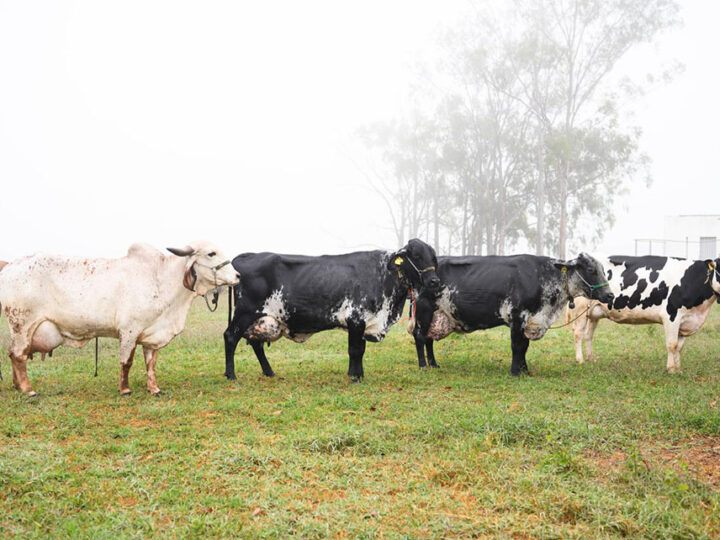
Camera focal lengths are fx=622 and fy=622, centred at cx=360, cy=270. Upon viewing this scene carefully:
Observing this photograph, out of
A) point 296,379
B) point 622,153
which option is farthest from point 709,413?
point 622,153

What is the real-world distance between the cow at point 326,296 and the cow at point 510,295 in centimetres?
95

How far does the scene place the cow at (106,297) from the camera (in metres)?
7.48

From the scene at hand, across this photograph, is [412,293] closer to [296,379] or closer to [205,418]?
[296,379]

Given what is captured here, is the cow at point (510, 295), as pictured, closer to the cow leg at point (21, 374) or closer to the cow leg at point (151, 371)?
the cow leg at point (151, 371)

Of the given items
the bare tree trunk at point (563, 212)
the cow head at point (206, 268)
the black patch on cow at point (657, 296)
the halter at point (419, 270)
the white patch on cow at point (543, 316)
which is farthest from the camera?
the bare tree trunk at point (563, 212)

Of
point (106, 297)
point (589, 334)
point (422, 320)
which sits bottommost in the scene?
point (589, 334)

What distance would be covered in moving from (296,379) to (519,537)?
5.42m

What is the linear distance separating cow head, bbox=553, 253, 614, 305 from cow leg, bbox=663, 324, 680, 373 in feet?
3.53

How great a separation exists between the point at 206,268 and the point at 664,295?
22.6 feet

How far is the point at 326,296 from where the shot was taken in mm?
8852

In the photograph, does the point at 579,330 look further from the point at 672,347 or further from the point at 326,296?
the point at 326,296

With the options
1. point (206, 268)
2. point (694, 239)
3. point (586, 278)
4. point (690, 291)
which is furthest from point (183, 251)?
point (694, 239)

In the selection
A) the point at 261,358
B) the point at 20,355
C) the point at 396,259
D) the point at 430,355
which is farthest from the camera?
the point at 430,355

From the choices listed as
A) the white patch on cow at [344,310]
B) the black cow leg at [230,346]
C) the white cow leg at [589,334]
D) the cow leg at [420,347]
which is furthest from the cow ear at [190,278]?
the white cow leg at [589,334]
